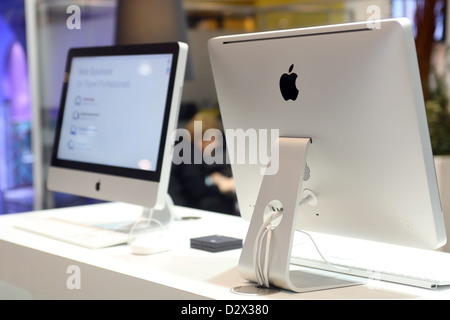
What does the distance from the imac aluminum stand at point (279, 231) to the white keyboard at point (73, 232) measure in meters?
0.49

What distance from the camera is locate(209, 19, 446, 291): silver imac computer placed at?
1.24 m

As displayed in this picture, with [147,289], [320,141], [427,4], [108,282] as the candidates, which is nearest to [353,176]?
[320,141]

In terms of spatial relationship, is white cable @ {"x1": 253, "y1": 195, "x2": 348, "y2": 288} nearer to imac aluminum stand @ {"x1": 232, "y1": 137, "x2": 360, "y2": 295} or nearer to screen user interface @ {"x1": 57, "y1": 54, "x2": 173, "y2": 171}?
imac aluminum stand @ {"x1": 232, "y1": 137, "x2": 360, "y2": 295}

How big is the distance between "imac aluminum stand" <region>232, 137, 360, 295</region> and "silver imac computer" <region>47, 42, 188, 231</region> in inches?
17.4

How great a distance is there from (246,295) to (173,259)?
13.1 inches

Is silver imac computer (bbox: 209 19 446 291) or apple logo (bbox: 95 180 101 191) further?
apple logo (bbox: 95 180 101 191)

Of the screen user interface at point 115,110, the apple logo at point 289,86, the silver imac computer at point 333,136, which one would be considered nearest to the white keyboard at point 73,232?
the screen user interface at point 115,110

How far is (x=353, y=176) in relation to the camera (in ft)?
4.47

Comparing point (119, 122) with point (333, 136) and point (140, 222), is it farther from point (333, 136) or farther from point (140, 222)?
point (333, 136)

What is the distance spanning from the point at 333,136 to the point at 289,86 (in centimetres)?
14

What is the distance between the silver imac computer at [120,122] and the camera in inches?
70.4
